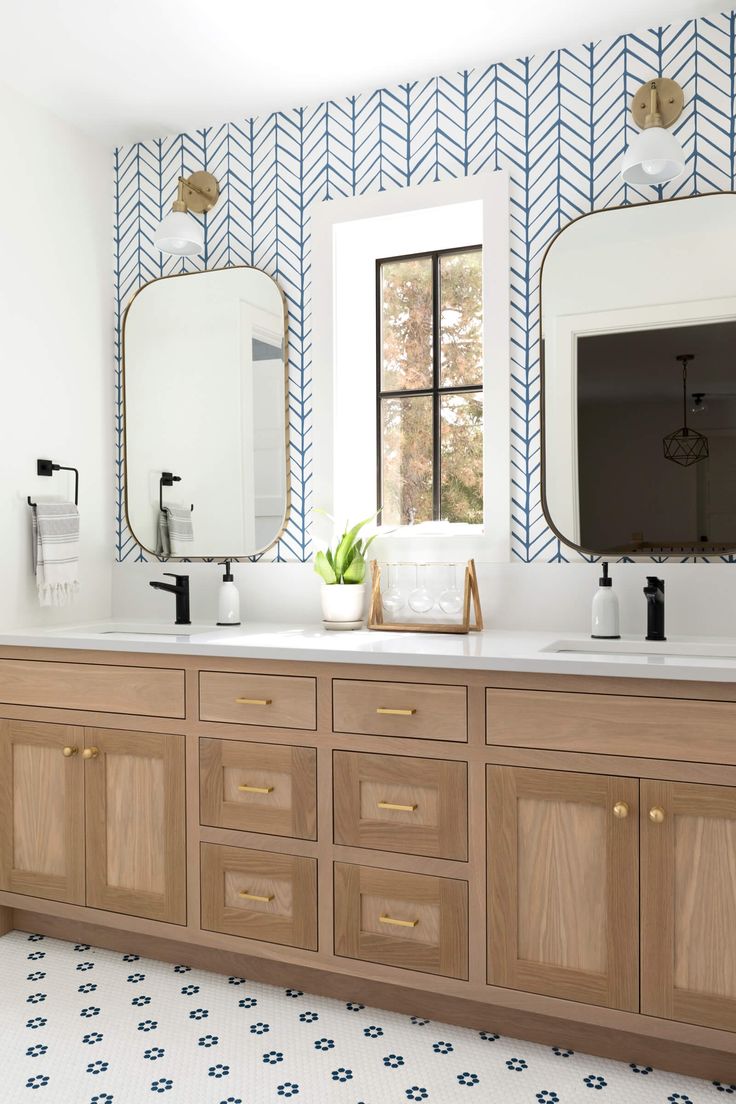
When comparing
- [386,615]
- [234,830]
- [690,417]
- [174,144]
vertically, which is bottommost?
[234,830]

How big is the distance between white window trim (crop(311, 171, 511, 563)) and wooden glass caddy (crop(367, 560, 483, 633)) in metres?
0.09

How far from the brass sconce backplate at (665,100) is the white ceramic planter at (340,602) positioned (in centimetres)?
148

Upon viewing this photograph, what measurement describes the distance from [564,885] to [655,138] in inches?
69.1

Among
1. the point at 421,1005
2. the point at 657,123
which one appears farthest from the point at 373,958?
the point at 657,123

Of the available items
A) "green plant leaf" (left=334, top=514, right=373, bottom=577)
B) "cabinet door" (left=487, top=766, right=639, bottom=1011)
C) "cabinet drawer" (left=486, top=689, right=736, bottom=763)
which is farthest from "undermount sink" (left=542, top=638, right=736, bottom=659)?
"green plant leaf" (left=334, top=514, right=373, bottom=577)

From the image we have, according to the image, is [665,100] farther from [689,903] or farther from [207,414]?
[689,903]

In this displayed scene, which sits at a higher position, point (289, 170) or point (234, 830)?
point (289, 170)

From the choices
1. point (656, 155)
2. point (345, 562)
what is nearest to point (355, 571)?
point (345, 562)

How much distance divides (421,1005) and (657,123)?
7.39 feet

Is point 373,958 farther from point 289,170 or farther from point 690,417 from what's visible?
point 289,170

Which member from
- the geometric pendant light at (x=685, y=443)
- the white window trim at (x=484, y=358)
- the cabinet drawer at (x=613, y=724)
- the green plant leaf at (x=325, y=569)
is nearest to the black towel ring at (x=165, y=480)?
the white window trim at (x=484, y=358)

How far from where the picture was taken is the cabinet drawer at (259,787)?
6.82 feet

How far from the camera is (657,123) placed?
2.16 meters

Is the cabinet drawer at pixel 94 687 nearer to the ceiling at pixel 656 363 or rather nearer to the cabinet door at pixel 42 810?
the cabinet door at pixel 42 810
